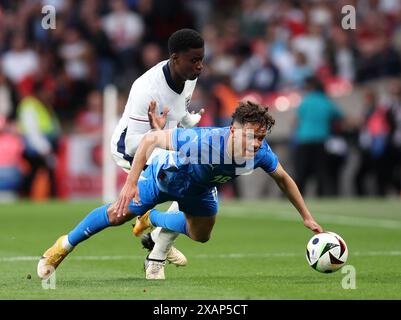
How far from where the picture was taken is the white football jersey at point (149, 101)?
418 inches

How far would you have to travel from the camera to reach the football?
9.55 m

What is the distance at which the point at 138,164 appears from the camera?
9.05 m

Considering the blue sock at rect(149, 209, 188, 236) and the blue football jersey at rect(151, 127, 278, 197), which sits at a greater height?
the blue football jersey at rect(151, 127, 278, 197)

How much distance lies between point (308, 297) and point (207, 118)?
47.3 ft

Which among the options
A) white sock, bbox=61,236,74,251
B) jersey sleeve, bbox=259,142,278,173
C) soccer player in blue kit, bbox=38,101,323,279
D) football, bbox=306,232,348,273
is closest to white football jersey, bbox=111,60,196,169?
soccer player in blue kit, bbox=38,101,323,279

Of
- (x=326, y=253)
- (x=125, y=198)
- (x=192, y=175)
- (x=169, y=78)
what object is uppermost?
(x=169, y=78)

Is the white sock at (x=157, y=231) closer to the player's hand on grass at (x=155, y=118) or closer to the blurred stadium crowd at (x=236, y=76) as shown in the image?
the player's hand on grass at (x=155, y=118)

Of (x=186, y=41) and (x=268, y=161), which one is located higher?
(x=186, y=41)

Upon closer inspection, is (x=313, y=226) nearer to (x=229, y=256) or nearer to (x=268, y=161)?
(x=268, y=161)

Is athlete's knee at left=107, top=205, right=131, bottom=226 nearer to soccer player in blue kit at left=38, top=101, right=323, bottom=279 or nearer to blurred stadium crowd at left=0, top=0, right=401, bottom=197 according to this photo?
soccer player in blue kit at left=38, top=101, right=323, bottom=279

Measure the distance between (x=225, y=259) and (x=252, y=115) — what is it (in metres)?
3.04

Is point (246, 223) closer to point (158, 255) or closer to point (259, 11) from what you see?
point (158, 255)

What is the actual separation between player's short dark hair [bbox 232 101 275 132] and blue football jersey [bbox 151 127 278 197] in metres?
0.19

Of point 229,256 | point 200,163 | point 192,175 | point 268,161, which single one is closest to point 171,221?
point 192,175
